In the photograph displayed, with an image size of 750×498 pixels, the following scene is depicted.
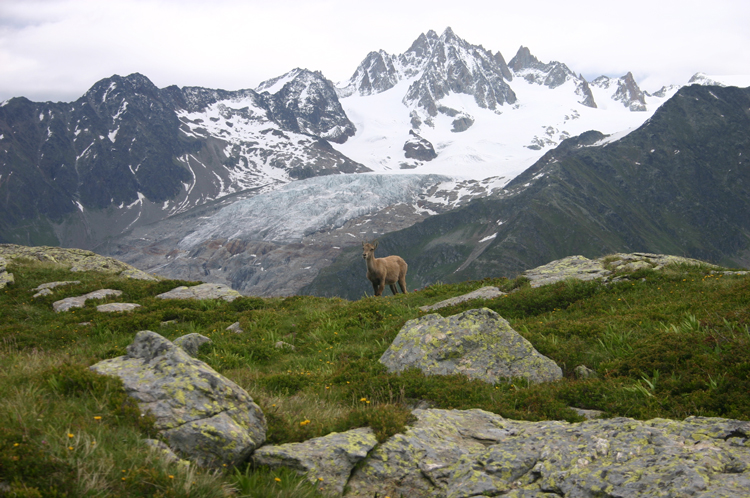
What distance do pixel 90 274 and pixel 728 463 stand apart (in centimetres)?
2651

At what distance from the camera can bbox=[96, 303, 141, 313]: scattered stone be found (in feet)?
55.6

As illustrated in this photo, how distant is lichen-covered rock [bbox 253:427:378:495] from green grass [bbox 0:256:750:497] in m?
0.21

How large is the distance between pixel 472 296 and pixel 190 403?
13.1 m

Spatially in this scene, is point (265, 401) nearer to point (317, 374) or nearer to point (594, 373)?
point (317, 374)

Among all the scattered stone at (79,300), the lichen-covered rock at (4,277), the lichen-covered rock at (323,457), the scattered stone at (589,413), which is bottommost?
the scattered stone at (589,413)

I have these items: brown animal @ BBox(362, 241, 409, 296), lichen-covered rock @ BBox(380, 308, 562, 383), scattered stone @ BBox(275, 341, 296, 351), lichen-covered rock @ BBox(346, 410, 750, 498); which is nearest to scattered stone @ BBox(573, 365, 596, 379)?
lichen-covered rock @ BBox(380, 308, 562, 383)

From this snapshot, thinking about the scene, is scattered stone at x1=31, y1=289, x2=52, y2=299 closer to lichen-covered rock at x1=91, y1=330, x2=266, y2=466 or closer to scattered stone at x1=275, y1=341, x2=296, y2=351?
scattered stone at x1=275, y1=341, x2=296, y2=351

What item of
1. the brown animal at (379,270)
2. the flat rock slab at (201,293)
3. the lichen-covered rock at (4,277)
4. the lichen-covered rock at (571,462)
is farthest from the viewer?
the brown animal at (379,270)

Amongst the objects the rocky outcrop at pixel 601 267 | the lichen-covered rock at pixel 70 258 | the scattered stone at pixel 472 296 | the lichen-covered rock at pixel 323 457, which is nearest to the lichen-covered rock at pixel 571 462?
the lichen-covered rock at pixel 323 457

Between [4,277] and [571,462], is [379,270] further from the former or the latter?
[571,462]

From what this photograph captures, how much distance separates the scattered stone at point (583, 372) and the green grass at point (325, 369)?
0.15m

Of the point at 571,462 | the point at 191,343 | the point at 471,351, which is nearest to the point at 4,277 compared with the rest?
the point at 191,343

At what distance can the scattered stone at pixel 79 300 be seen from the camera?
17.4m

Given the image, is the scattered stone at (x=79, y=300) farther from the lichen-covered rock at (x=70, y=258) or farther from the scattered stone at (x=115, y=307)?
the lichen-covered rock at (x=70, y=258)
